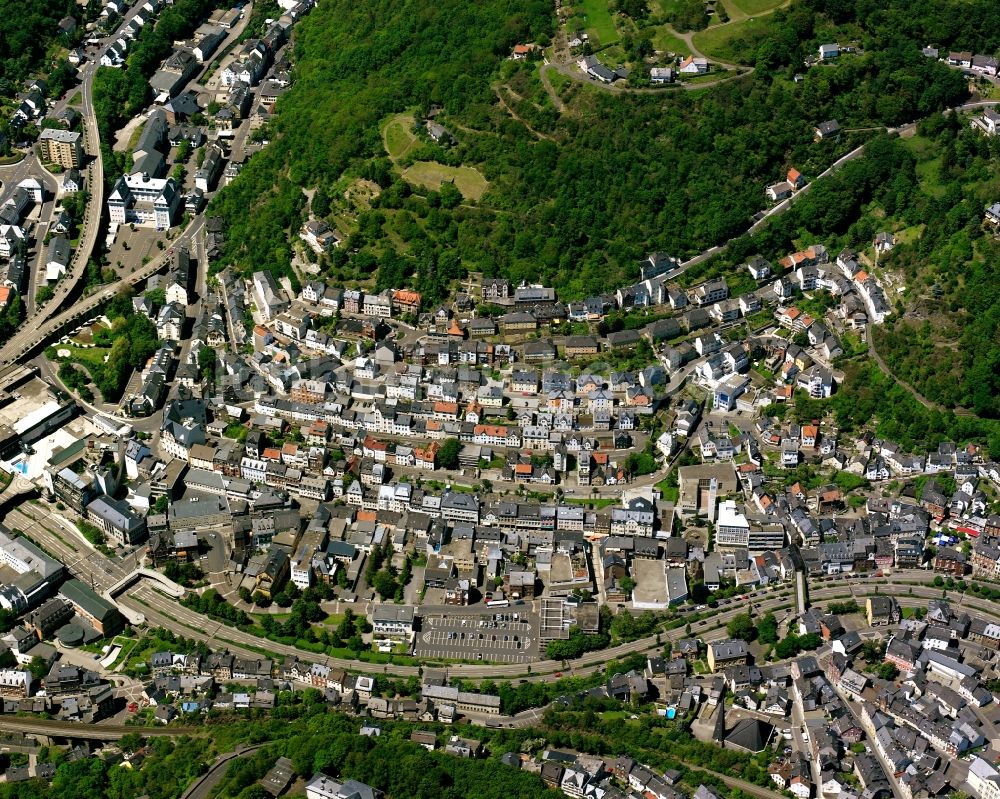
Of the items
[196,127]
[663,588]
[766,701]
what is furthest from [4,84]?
[766,701]

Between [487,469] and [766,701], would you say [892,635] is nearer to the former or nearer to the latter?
[766,701]

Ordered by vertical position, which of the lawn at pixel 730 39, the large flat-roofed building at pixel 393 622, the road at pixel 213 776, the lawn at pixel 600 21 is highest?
the lawn at pixel 600 21

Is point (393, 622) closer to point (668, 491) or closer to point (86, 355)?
point (668, 491)

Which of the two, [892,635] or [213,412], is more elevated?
[213,412]

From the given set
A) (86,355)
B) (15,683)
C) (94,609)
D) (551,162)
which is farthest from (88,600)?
(551,162)

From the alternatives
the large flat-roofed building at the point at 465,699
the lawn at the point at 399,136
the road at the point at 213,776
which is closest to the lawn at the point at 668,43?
the lawn at the point at 399,136

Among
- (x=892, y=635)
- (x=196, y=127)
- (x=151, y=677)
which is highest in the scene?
(x=196, y=127)

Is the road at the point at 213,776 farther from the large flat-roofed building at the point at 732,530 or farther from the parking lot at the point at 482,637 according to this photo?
the large flat-roofed building at the point at 732,530
